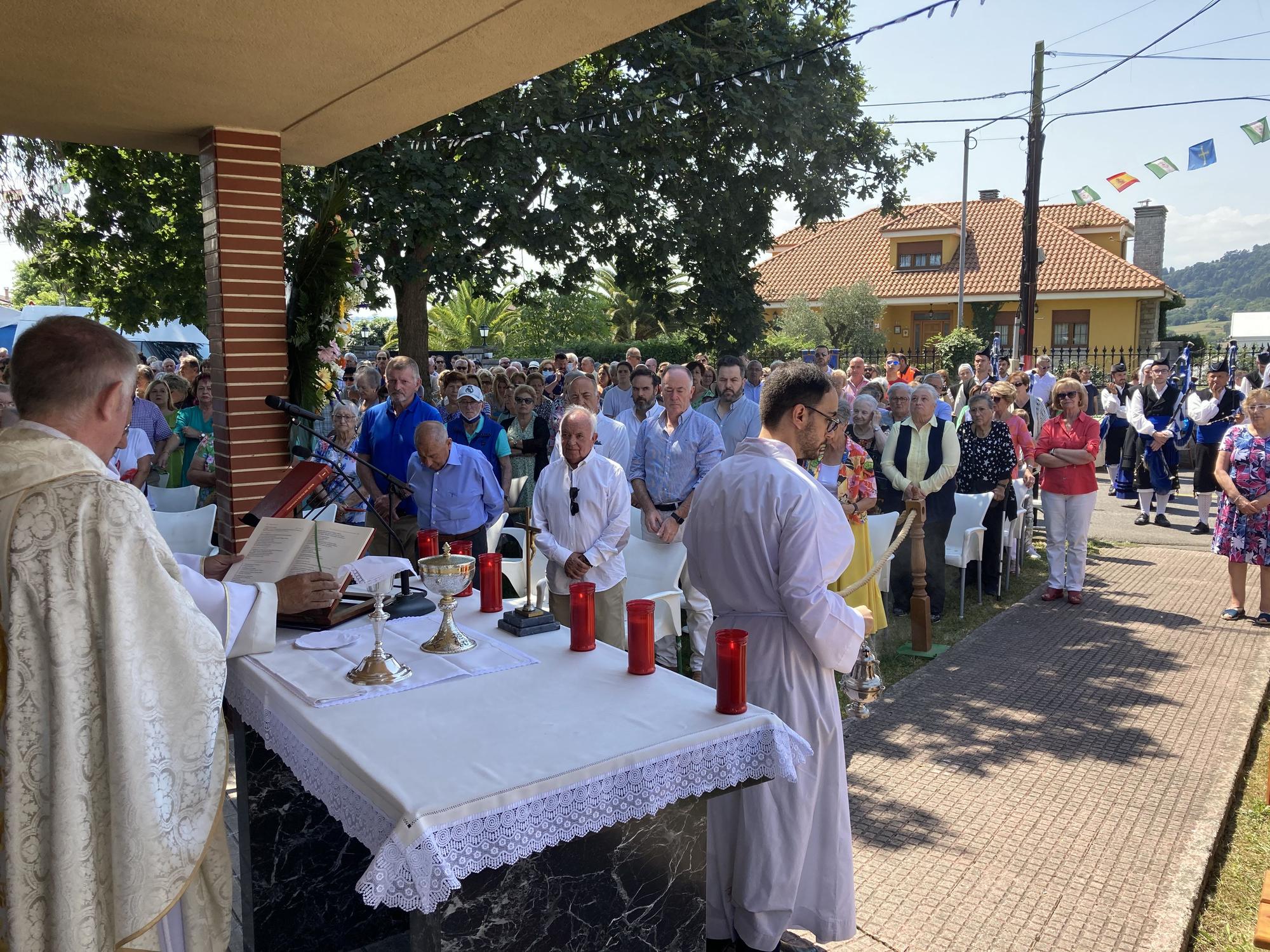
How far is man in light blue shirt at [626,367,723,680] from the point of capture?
6633mm

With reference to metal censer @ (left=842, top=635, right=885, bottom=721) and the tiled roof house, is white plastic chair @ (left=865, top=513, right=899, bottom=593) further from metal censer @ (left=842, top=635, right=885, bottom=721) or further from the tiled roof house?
the tiled roof house

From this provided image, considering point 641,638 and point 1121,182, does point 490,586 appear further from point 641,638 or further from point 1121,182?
point 1121,182

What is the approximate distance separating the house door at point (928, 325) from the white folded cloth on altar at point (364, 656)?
113 feet


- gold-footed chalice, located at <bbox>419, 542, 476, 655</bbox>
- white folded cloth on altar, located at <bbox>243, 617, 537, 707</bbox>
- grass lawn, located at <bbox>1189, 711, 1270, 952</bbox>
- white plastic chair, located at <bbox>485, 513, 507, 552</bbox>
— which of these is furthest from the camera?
white plastic chair, located at <bbox>485, 513, 507, 552</bbox>

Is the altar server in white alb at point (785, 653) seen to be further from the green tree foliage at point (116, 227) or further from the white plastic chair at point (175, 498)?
the green tree foliage at point (116, 227)

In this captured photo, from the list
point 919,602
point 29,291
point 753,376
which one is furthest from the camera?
point 29,291

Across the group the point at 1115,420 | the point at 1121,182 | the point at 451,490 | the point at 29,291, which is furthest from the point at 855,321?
the point at 29,291

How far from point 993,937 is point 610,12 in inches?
148

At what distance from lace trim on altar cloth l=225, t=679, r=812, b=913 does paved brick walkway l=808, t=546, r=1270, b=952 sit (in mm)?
1393

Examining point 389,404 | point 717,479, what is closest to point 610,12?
point 717,479

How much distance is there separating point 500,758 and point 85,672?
103 centimetres

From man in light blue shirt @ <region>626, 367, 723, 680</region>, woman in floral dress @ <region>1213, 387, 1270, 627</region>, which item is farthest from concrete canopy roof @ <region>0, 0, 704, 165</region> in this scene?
woman in floral dress @ <region>1213, 387, 1270, 627</region>

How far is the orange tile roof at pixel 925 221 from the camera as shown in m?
35.9

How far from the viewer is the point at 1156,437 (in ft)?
39.5
